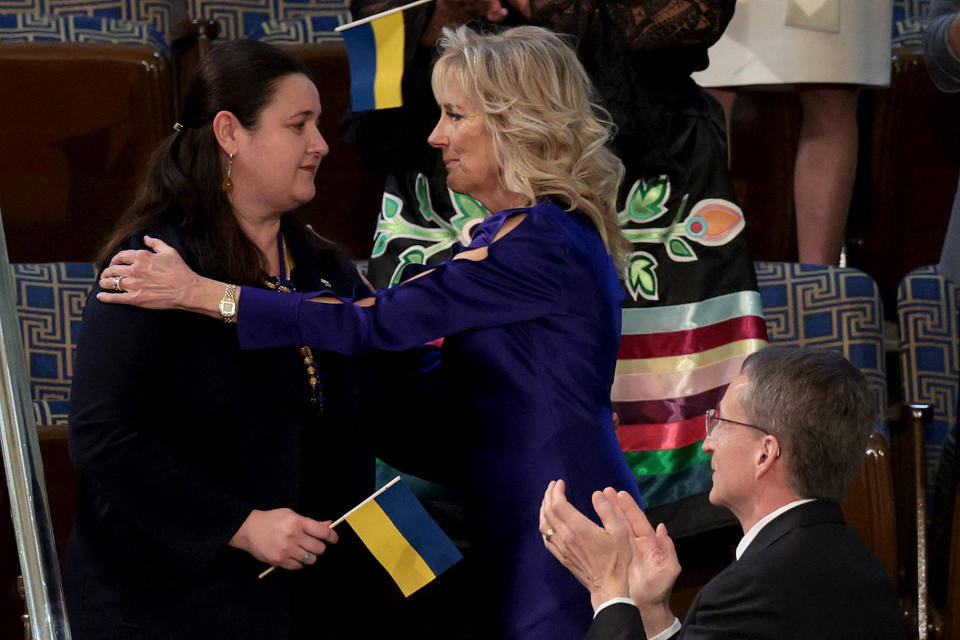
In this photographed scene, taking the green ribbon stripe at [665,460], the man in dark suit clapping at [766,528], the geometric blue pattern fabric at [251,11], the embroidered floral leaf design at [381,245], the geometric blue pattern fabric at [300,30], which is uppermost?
the geometric blue pattern fabric at [251,11]

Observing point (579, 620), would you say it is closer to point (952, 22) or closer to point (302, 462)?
point (302, 462)

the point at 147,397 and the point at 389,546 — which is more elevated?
the point at 147,397

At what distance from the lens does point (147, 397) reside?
159 centimetres

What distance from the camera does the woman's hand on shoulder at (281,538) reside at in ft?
5.24

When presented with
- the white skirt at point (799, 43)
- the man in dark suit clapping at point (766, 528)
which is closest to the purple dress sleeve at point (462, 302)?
the man in dark suit clapping at point (766, 528)

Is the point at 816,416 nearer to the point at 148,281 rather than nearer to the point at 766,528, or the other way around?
the point at 766,528

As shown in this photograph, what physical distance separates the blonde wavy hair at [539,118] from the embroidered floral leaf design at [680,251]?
680 mm

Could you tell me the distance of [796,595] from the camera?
1.31 m

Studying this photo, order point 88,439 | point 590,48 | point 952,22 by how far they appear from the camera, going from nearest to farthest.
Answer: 1. point 88,439
2. point 590,48
3. point 952,22

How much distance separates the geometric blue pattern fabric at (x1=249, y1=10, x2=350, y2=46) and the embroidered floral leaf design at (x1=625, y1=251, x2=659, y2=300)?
922 millimetres

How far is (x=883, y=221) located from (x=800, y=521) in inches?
72.1

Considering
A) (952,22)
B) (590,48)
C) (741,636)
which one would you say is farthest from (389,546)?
(952,22)

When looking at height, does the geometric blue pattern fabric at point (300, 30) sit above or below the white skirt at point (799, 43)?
above

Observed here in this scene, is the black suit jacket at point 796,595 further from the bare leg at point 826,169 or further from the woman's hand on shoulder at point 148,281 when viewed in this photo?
the bare leg at point 826,169
